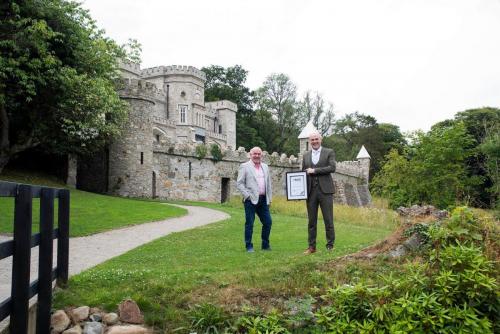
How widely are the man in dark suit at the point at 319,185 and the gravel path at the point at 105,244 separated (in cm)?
377

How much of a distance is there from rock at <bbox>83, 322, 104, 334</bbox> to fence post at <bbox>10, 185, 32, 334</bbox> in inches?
43.4

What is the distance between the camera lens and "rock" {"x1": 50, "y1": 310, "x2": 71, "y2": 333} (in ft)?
16.0

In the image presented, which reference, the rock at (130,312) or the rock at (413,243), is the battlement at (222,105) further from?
the rock at (130,312)

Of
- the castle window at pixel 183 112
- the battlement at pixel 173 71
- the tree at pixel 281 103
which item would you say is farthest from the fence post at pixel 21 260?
the tree at pixel 281 103

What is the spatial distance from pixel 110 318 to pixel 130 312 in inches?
8.5

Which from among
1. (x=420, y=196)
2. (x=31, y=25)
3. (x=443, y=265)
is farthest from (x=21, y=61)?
(x=420, y=196)

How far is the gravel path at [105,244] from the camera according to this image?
20.2 ft

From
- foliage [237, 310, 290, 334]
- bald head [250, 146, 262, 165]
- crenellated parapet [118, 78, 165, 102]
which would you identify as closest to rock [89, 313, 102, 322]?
foliage [237, 310, 290, 334]

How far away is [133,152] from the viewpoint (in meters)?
24.7

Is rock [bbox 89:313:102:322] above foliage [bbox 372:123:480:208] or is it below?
below

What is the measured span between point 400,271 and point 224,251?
371 centimetres

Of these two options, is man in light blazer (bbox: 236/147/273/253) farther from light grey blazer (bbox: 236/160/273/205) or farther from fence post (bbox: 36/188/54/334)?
fence post (bbox: 36/188/54/334)

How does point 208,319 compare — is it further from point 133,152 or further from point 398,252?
point 133,152

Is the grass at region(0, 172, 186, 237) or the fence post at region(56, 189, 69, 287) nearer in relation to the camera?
the fence post at region(56, 189, 69, 287)
